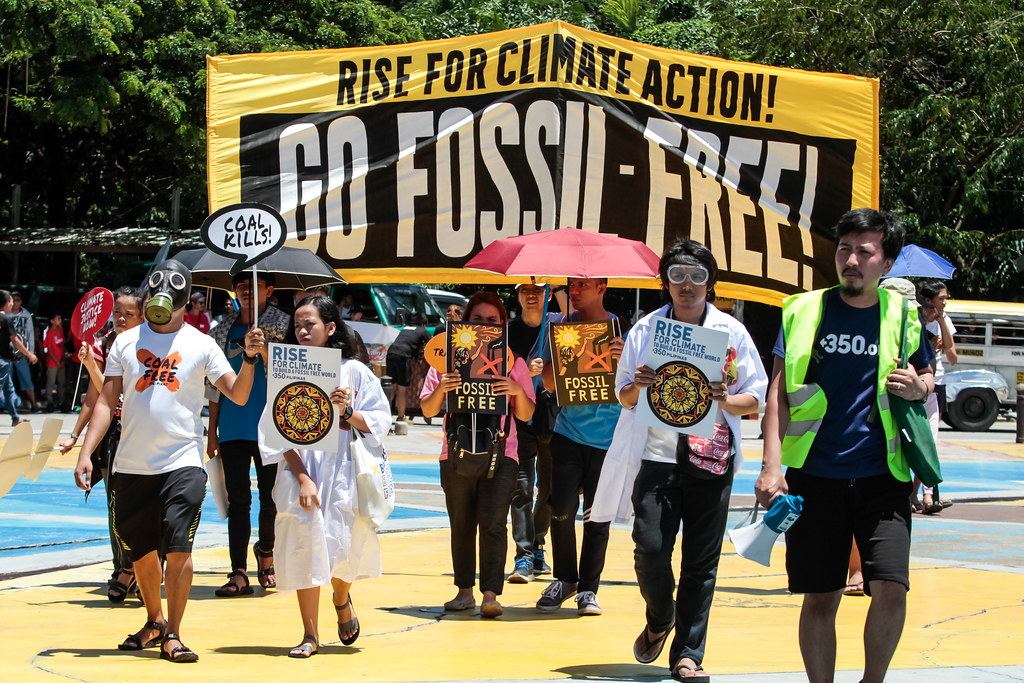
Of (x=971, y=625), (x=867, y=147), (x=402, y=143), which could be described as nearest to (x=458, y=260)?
(x=402, y=143)

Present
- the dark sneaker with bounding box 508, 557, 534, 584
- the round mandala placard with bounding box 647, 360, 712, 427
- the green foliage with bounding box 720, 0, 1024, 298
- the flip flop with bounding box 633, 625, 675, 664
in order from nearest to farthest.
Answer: the round mandala placard with bounding box 647, 360, 712, 427 < the flip flop with bounding box 633, 625, 675, 664 < the dark sneaker with bounding box 508, 557, 534, 584 < the green foliage with bounding box 720, 0, 1024, 298

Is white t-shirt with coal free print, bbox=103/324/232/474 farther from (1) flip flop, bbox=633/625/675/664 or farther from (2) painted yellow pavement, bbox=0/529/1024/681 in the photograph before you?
(1) flip flop, bbox=633/625/675/664

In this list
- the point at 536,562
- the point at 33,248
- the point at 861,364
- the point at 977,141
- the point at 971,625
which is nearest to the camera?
the point at 861,364

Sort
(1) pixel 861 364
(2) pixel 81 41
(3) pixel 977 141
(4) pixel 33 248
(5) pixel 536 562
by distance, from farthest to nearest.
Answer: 1. (3) pixel 977 141
2. (4) pixel 33 248
3. (2) pixel 81 41
4. (5) pixel 536 562
5. (1) pixel 861 364

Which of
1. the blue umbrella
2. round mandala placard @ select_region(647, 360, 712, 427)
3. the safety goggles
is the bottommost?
round mandala placard @ select_region(647, 360, 712, 427)

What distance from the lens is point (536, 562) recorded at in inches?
372

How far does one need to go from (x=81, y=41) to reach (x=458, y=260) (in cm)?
1772

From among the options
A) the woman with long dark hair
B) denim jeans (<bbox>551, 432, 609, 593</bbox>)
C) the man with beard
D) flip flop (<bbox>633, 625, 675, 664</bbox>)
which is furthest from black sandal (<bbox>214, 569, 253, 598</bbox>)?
the man with beard

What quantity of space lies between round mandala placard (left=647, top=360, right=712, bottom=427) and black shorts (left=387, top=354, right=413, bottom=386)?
1626 cm

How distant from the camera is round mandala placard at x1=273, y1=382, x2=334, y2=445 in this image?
6523 mm

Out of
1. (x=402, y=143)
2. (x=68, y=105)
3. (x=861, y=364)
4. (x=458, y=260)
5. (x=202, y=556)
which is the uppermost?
(x=68, y=105)

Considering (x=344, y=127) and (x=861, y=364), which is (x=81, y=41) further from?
(x=861, y=364)

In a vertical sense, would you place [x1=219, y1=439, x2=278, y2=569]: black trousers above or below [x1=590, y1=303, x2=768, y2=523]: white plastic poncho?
below

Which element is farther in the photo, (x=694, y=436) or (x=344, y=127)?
(x=344, y=127)
